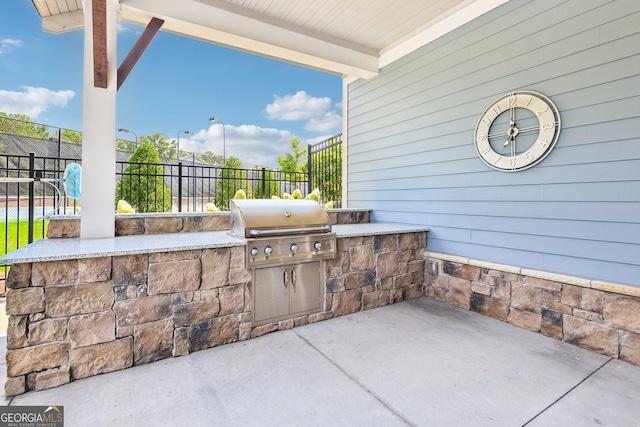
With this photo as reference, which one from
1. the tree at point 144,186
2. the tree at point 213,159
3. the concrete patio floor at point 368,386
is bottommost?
the concrete patio floor at point 368,386

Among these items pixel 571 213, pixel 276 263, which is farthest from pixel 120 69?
pixel 571 213

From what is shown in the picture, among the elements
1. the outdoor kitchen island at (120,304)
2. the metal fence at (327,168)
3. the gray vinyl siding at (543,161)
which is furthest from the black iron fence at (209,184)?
the outdoor kitchen island at (120,304)

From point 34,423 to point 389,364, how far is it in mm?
2162

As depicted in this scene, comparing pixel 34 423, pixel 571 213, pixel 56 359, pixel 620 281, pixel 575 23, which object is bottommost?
pixel 34 423

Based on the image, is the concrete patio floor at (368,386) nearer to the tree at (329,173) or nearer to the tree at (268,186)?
the tree at (329,173)

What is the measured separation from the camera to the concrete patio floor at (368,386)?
66.3 inches

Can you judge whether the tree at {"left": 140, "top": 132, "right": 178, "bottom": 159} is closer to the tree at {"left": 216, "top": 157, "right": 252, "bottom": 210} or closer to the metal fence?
the tree at {"left": 216, "top": 157, "right": 252, "bottom": 210}

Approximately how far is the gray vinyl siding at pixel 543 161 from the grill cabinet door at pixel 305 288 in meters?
1.68

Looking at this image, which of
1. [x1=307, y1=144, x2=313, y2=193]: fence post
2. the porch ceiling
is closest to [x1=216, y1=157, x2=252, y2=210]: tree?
[x1=307, y1=144, x2=313, y2=193]: fence post

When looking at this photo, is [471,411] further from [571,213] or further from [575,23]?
[575,23]

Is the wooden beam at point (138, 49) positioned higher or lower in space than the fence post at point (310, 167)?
higher

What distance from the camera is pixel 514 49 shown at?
116 inches

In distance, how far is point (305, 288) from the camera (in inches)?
119

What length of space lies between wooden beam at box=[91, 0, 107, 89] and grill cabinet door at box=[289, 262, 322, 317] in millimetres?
2391
